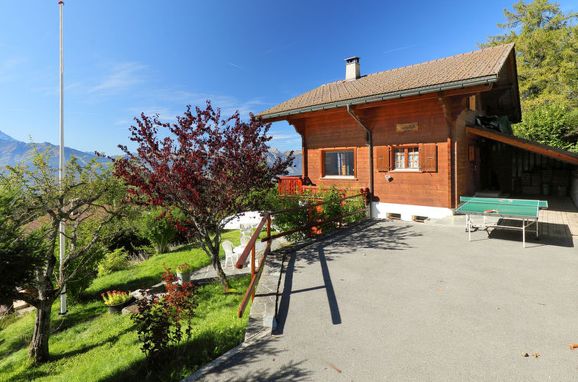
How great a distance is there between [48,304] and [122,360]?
2.61 meters

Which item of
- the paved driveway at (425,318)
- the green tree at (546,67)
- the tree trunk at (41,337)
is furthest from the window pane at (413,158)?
the green tree at (546,67)

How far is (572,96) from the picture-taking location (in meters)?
24.5

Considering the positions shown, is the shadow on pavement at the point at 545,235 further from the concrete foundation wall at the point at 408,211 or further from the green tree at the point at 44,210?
the green tree at the point at 44,210

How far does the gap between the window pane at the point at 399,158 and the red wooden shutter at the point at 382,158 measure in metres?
0.36

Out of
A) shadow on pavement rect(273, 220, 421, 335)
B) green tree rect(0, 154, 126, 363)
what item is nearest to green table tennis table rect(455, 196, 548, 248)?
shadow on pavement rect(273, 220, 421, 335)

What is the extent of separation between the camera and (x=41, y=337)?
18.4 ft

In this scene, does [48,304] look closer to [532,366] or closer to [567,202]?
[532,366]

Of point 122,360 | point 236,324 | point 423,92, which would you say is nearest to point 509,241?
point 423,92

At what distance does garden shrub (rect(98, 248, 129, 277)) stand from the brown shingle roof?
8889mm

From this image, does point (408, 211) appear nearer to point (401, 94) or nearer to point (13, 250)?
point (401, 94)

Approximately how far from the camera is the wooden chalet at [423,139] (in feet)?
32.2

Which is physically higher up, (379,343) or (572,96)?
(572,96)

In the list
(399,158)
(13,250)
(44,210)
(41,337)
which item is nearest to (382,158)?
(399,158)

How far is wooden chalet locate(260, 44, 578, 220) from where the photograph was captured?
9.81 meters
